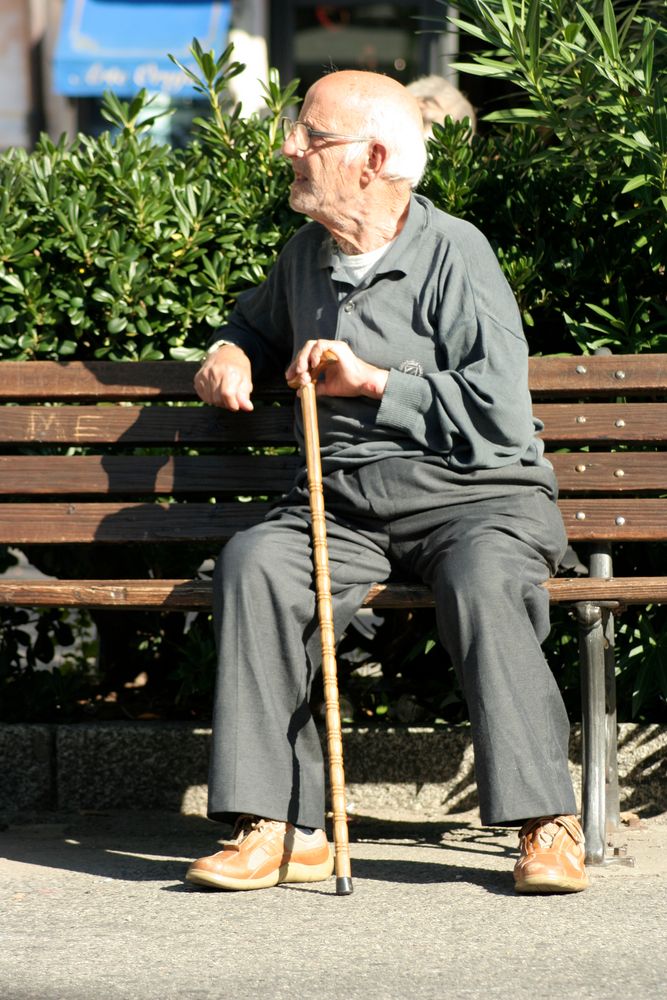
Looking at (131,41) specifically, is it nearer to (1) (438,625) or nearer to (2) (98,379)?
(2) (98,379)

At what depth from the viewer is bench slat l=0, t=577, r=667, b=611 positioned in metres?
3.50

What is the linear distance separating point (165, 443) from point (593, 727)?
1.36 meters

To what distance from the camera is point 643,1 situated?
5266 millimetres

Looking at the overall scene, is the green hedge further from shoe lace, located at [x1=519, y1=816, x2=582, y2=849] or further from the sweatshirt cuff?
shoe lace, located at [x1=519, y1=816, x2=582, y2=849]

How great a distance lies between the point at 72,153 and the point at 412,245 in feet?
3.84

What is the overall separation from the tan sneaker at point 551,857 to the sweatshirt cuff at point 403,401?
3.11 ft

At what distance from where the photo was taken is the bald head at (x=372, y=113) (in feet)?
12.3

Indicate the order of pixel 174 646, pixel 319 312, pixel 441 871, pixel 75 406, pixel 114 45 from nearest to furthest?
pixel 441 871 < pixel 319 312 < pixel 75 406 < pixel 174 646 < pixel 114 45

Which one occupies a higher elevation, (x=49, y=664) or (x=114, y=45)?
(x=114, y=45)

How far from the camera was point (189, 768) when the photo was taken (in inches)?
165

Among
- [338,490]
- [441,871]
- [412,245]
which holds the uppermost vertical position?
[412,245]

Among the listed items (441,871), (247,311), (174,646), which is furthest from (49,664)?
(441,871)

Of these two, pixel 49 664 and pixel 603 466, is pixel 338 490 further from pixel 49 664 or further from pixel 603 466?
pixel 49 664

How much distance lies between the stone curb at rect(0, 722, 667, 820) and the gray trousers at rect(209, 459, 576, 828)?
74 centimetres
